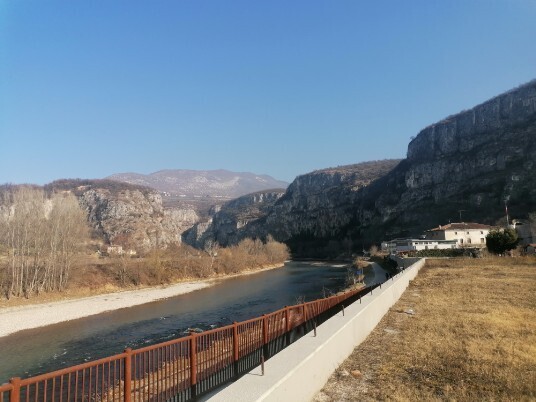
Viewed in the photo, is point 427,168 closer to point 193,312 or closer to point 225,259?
point 225,259

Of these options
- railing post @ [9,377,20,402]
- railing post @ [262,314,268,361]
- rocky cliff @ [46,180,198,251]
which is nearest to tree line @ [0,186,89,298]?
railing post @ [262,314,268,361]

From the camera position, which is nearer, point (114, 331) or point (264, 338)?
point (264, 338)

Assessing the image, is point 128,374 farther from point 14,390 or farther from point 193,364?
point 14,390

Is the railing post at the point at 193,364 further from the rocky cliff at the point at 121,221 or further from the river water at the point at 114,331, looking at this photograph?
the rocky cliff at the point at 121,221

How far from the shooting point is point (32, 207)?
5550 centimetres

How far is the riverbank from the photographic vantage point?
3650cm

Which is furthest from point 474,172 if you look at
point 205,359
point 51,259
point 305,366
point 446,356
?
point 305,366

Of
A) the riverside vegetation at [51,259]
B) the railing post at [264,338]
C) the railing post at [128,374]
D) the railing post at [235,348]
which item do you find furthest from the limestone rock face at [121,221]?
the railing post at [128,374]

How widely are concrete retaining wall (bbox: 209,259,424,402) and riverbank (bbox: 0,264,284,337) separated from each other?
32.7m

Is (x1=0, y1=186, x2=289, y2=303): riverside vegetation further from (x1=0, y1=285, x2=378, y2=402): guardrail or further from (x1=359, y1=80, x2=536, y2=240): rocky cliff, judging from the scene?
(x1=359, y1=80, x2=536, y2=240): rocky cliff

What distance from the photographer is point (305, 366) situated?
6.98 metres

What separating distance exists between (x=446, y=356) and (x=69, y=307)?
154 ft

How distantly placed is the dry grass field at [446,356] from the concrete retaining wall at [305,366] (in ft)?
1.06

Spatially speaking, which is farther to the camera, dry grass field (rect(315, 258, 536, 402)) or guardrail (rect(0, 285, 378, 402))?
guardrail (rect(0, 285, 378, 402))
